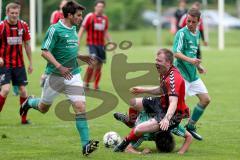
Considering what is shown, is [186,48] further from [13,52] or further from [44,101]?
[13,52]

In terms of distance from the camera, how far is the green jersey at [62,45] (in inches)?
357

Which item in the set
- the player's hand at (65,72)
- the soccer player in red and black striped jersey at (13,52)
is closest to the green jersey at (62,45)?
the player's hand at (65,72)

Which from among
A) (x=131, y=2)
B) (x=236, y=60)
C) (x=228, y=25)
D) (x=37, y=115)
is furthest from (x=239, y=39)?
(x=37, y=115)

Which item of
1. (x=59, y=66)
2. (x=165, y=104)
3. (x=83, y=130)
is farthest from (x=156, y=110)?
(x=59, y=66)

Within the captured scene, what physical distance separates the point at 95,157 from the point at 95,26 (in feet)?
34.2

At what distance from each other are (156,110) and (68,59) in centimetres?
138

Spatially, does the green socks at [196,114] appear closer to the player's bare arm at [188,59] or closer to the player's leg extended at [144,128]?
the player's bare arm at [188,59]

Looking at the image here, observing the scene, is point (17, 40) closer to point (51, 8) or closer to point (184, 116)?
point (184, 116)

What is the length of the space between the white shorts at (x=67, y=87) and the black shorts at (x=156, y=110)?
83 centimetres

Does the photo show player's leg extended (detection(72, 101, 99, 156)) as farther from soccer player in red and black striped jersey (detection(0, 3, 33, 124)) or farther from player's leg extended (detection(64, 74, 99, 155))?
soccer player in red and black striped jersey (detection(0, 3, 33, 124))

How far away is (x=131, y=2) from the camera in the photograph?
2041 inches

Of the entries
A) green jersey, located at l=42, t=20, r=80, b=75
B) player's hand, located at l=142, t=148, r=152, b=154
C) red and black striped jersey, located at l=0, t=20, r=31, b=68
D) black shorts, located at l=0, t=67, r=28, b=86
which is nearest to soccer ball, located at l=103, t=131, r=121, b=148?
player's hand, located at l=142, t=148, r=152, b=154

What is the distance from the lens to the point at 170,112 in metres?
8.56

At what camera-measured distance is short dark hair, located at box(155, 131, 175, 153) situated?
9039 mm
